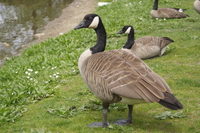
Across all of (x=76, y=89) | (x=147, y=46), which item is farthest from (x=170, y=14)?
(x=76, y=89)

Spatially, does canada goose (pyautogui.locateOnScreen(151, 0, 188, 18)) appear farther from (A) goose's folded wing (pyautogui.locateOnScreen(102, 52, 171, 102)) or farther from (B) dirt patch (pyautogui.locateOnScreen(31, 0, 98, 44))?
(A) goose's folded wing (pyautogui.locateOnScreen(102, 52, 171, 102))

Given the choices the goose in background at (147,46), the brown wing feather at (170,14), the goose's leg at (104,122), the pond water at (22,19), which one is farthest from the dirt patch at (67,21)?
the goose's leg at (104,122)

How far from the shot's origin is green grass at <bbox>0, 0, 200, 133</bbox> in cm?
496

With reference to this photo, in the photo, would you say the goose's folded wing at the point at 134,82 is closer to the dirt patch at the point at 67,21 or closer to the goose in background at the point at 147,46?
the goose in background at the point at 147,46

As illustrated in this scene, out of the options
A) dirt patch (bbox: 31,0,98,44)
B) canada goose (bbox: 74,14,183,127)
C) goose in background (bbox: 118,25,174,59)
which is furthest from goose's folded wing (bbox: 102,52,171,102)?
dirt patch (bbox: 31,0,98,44)

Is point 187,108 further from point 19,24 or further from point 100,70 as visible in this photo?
point 19,24

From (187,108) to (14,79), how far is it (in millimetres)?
5312

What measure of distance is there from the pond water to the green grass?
2.68 meters

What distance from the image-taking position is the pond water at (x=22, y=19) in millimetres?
14786

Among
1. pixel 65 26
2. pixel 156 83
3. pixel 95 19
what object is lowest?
pixel 65 26

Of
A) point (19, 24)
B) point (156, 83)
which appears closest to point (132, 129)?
point (156, 83)

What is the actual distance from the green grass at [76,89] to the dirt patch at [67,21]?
3349 millimetres

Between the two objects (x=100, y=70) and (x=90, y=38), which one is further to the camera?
(x=90, y=38)

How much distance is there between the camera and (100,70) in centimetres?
446
